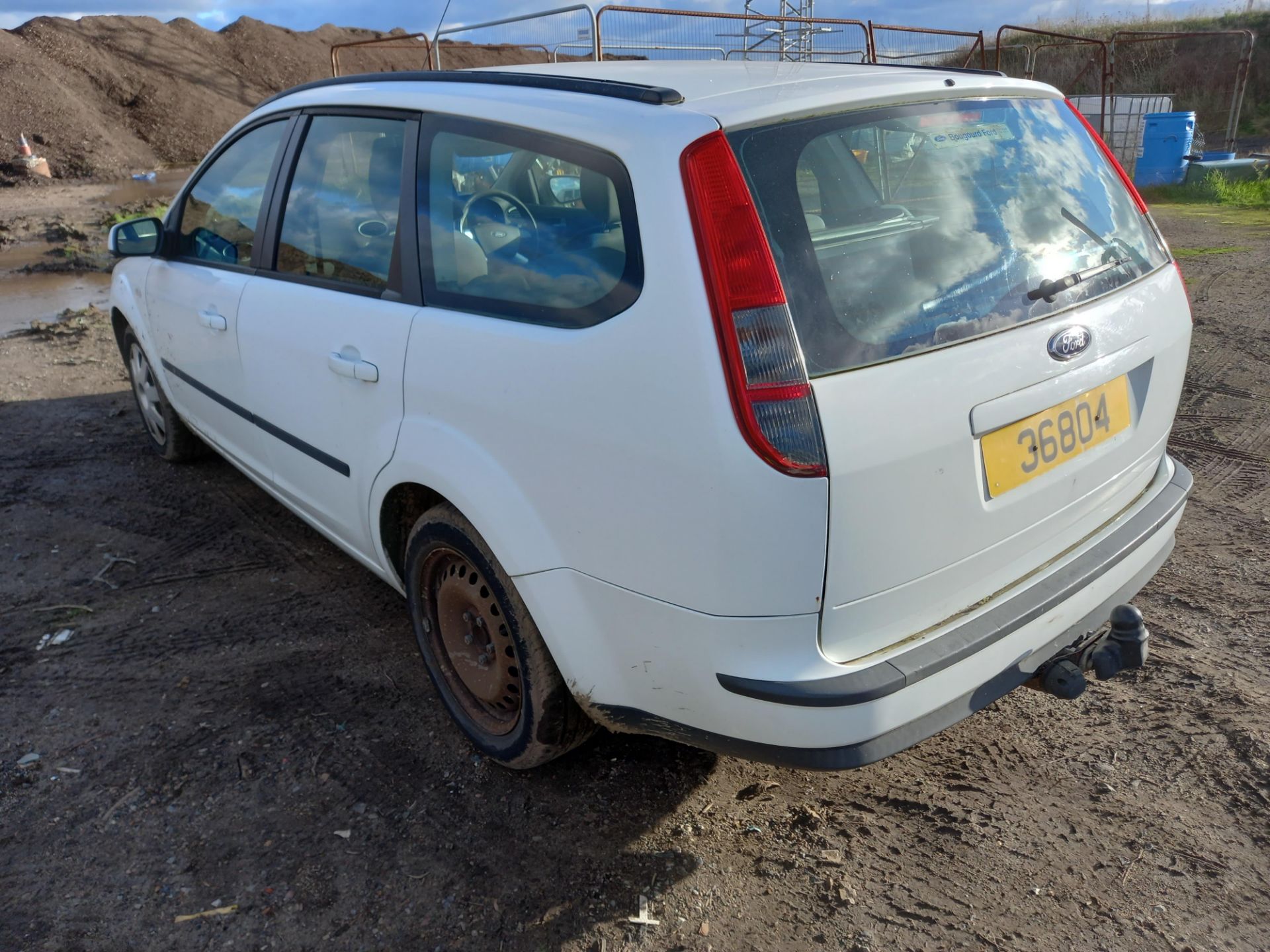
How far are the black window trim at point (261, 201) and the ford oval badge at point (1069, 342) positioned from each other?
2.64 m

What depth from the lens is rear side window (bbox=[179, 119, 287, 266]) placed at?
138 inches

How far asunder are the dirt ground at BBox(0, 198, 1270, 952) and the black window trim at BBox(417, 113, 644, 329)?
133cm

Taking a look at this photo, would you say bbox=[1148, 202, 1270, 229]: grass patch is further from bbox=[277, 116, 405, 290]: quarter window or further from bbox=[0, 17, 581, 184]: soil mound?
bbox=[0, 17, 581, 184]: soil mound

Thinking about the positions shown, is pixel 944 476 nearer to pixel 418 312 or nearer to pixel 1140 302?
pixel 1140 302

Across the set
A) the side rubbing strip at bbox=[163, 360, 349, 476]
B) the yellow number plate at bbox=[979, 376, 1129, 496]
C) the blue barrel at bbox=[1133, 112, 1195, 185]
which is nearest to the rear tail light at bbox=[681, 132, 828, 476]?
the yellow number plate at bbox=[979, 376, 1129, 496]

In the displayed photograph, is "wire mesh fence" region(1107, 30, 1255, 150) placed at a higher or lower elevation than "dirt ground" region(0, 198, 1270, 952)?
higher

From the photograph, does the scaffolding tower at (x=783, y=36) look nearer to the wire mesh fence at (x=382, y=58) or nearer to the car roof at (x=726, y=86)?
the car roof at (x=726, y=86)

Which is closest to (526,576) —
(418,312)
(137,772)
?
(418,312)

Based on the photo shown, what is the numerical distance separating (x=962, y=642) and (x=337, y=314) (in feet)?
6.54

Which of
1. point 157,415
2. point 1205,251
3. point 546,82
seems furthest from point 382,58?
point 546,82

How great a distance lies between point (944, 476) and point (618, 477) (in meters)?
0.68

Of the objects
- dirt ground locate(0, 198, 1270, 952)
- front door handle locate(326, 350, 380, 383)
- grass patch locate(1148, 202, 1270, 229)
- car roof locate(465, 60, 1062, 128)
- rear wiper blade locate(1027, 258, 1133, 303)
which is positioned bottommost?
grass patch locate(1148, 202, 1270, 229)

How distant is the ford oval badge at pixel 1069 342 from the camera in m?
2.11

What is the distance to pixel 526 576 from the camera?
2219mm
